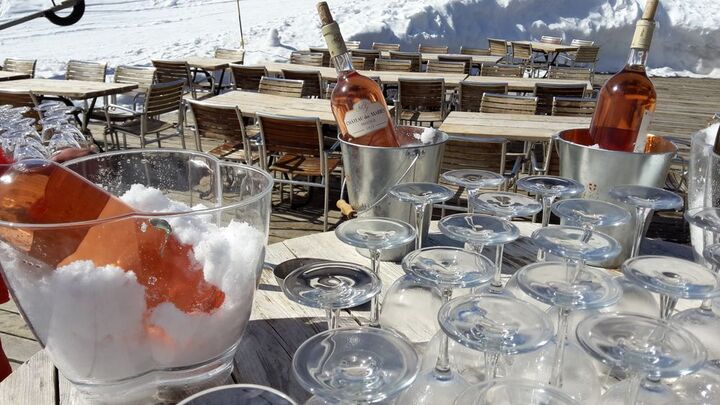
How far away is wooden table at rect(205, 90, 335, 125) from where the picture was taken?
128 inches

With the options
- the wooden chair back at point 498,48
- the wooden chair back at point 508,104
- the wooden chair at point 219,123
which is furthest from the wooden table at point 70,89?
the wooden chair back at point 498,48

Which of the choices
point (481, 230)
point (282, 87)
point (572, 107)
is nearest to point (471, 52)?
point (282, 87)

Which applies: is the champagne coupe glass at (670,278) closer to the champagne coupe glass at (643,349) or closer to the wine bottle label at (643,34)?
the champagne coupe glass at (643,349)

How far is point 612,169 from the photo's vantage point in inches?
35.1

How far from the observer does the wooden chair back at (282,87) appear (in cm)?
412

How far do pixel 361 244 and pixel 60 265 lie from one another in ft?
1.16

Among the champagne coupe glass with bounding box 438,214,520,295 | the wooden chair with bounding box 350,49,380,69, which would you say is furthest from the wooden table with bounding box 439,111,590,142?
the wooden chair with bounding box 350,49,380,69

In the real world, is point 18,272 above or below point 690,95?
above

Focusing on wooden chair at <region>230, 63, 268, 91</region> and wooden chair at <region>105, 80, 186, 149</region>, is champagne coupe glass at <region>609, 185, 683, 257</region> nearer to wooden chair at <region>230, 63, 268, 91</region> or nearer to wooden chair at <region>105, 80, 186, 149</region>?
wooden chair at <region>105, 80, 186, 149</region>

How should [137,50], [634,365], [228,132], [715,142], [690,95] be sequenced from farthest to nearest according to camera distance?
1. [137,50]
2. [690,95]
3. [228,132]
4. [715,142]
5. [634,365]

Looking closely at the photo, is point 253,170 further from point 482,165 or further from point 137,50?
point 137,50

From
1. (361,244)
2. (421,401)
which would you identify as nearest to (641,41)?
(361,244)

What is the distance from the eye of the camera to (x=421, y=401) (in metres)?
0.55

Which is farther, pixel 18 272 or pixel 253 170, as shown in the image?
pixel 253 170
